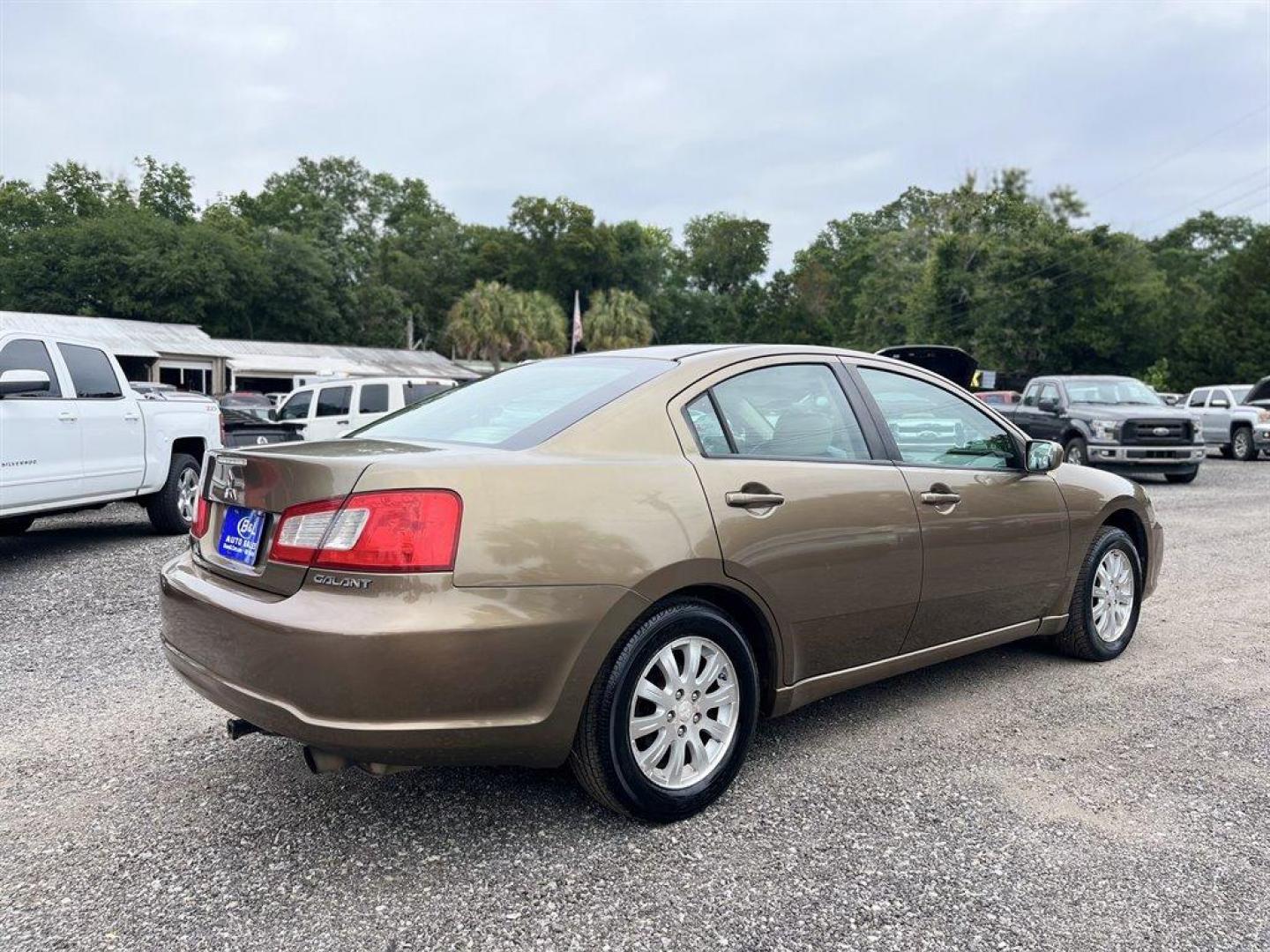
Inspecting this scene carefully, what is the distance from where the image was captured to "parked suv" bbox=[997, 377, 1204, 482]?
13820 mm

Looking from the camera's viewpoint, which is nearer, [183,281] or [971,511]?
[971,511]

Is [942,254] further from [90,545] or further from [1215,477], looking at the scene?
[90,545]

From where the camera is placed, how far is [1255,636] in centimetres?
534

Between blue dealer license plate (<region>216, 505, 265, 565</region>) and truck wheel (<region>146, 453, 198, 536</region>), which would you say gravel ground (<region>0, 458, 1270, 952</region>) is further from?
truck wheel (<region>146, 453, 198, 536</region>)

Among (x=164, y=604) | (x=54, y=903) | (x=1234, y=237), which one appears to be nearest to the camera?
(x=54, y=903)

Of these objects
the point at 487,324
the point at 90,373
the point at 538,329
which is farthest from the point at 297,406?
the point at 538,329

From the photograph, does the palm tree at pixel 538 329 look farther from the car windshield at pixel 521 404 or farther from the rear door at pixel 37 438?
the car windshield at pixel 521 404

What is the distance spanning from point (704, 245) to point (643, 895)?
85996 millimetres

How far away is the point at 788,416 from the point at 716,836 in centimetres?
150

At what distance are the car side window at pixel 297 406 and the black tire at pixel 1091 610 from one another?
41.1 ft

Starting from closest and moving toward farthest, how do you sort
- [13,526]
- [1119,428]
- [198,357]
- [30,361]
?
1. [30,361]
2. [13,526]
3. [1119,428]
4. [198,357]

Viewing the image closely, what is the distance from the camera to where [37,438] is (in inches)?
270

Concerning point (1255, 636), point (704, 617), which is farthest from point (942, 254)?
point (704, 617)

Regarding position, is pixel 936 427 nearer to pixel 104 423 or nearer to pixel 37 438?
pixel 37 438
